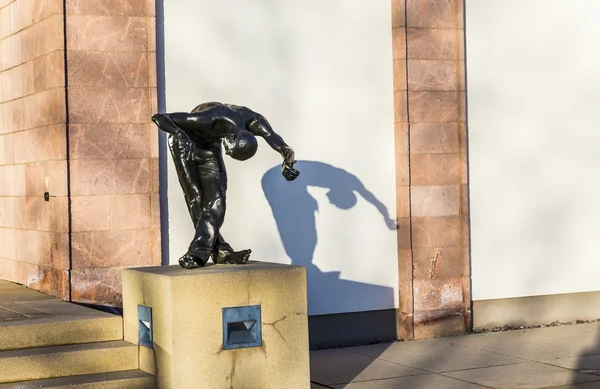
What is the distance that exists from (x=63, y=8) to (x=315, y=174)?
304 centimetres

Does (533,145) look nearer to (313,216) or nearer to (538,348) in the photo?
(538,348)

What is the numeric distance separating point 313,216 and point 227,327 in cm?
329

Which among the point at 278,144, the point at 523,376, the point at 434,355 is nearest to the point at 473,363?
the point at 434,355

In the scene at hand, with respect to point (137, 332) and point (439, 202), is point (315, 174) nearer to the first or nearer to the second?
point (439, 202)

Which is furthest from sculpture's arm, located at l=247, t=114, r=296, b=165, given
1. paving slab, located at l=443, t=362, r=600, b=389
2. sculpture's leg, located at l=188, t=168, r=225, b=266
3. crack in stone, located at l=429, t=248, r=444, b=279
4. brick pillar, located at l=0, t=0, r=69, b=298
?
crack in stone, located at l=429, t=248, r=444, b=279

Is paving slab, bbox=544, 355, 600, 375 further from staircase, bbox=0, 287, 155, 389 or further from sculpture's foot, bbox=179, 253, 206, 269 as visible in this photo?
staircase, bbox=0, 287, 155, 389

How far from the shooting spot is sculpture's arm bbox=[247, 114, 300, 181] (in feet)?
27.3

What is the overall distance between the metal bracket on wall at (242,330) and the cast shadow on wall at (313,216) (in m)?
2.91

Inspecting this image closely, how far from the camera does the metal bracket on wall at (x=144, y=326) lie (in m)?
8.29

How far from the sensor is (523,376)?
930 cm

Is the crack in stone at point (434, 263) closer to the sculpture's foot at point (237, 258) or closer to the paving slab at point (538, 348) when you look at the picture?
the paving slab at point (538, 348)

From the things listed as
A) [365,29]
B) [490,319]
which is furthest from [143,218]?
[490,319]

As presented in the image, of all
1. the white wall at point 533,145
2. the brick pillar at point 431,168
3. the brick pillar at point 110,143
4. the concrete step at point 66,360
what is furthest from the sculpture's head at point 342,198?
the concrete step at point 66,360

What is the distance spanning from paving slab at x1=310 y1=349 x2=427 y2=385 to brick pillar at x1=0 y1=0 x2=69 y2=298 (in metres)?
2.51
